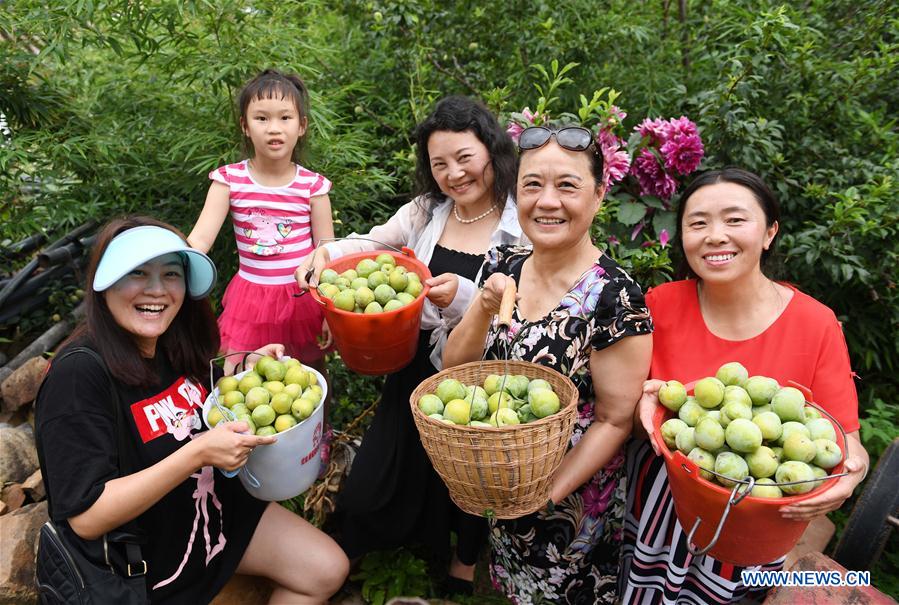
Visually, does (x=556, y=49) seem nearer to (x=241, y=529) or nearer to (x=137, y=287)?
(x=137, y=287)

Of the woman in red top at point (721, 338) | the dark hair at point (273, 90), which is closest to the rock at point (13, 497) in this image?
the dark hair at point (273, 90)

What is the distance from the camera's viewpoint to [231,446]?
1.95 metres

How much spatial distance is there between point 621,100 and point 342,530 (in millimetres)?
3161

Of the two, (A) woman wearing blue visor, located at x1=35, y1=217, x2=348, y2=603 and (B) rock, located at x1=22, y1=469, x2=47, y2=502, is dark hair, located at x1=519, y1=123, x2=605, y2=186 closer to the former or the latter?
(A) woman wearing blue visor, located at x1=35, y1=217, x2=348, y2=603

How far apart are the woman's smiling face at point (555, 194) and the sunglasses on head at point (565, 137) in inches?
0.7

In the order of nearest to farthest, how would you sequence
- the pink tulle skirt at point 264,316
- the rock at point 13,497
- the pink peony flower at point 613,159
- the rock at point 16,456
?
the pink peony flower at point 613,159
the pink tulle skirt at point 264,316
the rock at point 13,497
the rock at point 16,456

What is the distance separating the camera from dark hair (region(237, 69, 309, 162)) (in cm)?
296

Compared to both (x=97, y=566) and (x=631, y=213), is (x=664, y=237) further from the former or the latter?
(x=97, y=566)

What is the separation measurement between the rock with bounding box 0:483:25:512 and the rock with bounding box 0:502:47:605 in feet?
1.30

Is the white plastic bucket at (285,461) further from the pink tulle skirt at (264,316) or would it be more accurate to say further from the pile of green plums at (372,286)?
the pink tulle skirt at (264,316)

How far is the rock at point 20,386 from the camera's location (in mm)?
4078

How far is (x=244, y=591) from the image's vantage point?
9.10 feet

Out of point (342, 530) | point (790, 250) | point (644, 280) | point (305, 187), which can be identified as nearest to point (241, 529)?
point (342, 530)

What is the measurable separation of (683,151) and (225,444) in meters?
2.64
